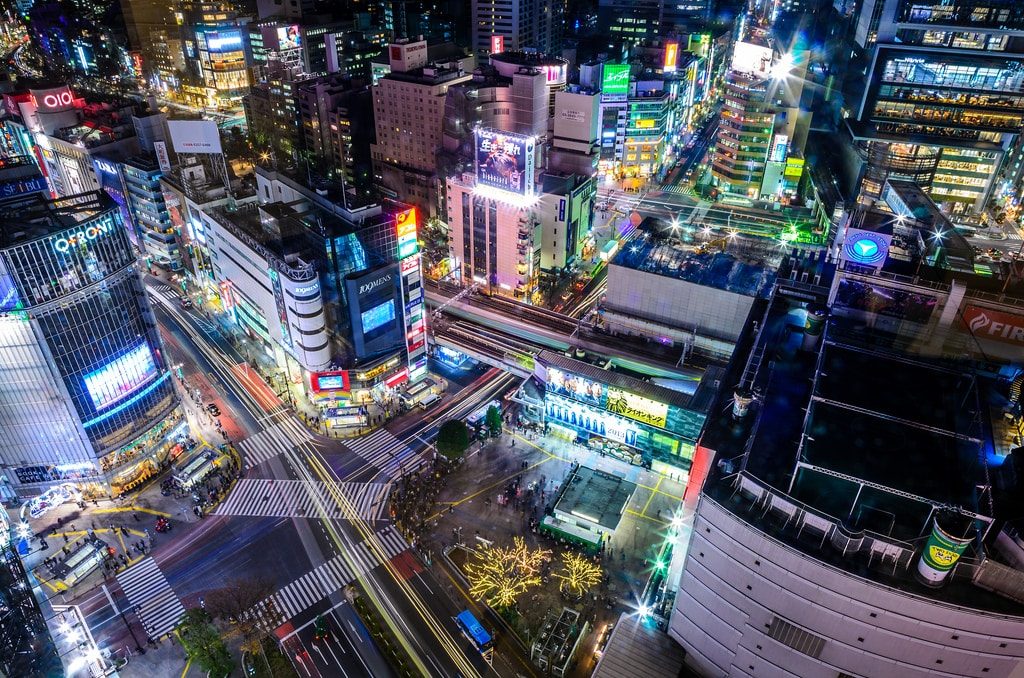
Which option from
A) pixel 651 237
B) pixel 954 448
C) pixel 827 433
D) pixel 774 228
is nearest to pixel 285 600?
pixel 827 433

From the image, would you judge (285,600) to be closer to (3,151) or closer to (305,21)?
(3,151)

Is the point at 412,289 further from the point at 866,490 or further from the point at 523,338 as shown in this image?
the point at 866,490

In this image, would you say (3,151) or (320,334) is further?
(3,151)

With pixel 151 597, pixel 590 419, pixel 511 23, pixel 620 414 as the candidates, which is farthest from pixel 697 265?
pixel 511 23

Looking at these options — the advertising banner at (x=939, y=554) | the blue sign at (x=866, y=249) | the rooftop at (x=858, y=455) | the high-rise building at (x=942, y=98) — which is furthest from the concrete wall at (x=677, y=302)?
the high-rise building at (x=942, y=98)

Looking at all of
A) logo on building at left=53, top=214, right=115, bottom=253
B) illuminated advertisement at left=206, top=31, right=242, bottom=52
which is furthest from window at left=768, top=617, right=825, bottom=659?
illuminated advertisement at left=206, top=31, right=242, bottom=52

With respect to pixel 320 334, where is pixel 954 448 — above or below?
above

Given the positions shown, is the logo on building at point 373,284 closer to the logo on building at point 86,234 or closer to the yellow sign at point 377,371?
the yellow sign at point 377,371
